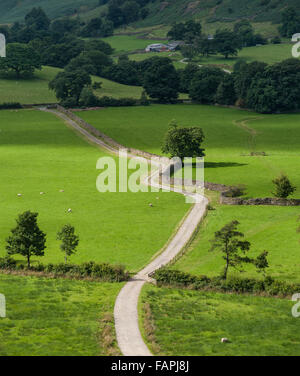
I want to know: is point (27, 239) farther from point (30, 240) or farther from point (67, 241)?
point (67, 241)

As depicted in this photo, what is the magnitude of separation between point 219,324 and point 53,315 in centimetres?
1495

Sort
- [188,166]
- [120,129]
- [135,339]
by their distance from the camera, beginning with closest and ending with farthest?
[135,339] < [188,166] < [120,129]

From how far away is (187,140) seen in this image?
129375mm

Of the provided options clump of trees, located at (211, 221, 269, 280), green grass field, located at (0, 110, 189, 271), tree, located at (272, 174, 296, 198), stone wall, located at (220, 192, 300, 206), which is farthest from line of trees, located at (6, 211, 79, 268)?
tree, located at (272, 174, 296, 198)

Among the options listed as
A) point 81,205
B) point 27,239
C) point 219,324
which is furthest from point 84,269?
point 81,205

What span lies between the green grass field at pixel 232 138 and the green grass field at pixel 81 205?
13986 mm

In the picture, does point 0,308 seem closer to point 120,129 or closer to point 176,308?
point 176,308

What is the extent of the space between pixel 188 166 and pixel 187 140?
17.7 ft

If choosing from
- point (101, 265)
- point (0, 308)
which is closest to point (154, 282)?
point (101, 265)

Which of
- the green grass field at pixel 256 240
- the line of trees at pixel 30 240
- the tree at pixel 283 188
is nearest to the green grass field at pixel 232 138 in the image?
the tree at pixel 283 188

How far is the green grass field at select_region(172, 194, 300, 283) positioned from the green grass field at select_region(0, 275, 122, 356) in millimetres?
12387

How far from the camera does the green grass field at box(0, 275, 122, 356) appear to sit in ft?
172

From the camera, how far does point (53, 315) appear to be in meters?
60.1

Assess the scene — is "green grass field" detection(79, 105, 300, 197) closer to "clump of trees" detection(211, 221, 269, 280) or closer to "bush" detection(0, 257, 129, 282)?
"clump of trees" detection(211, 221, 269, 280)
